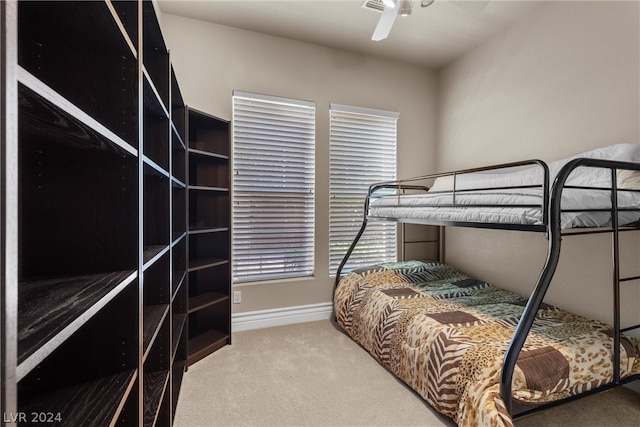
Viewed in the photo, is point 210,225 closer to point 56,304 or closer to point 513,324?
point 56,304

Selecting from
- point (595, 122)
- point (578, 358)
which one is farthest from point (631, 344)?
point (595, 122)

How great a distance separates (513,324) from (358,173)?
1971 millimetres

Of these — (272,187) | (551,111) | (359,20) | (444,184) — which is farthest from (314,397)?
(359,20)

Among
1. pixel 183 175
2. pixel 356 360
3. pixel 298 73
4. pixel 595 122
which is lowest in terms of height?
pixel 356 360

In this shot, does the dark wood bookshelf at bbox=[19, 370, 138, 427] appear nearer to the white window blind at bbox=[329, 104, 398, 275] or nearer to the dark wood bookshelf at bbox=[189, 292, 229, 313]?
the dark wood bookshelf at bbox=[189, 292, 229, 313]

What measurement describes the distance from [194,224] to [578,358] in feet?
8.72

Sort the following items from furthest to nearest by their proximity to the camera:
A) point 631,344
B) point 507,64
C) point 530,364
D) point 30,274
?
1. point 507,64
2. point 631,344
3. point 530,364
4. point 30,274

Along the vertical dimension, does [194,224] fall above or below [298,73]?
below

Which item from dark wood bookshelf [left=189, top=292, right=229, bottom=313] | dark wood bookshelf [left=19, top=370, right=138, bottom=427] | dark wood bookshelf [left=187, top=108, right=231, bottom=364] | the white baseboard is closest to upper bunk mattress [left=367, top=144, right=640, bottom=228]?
the white baseboard

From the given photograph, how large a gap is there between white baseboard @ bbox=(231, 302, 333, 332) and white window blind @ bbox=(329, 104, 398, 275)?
1.43ft

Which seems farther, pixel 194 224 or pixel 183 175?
pixel 194 224

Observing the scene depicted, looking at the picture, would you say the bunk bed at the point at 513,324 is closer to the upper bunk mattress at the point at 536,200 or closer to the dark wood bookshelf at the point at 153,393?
the upper bunk mattress at the point at 536,200

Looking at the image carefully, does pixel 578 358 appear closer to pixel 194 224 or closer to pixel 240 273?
pixel 240 273

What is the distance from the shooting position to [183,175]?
2.05 metres
